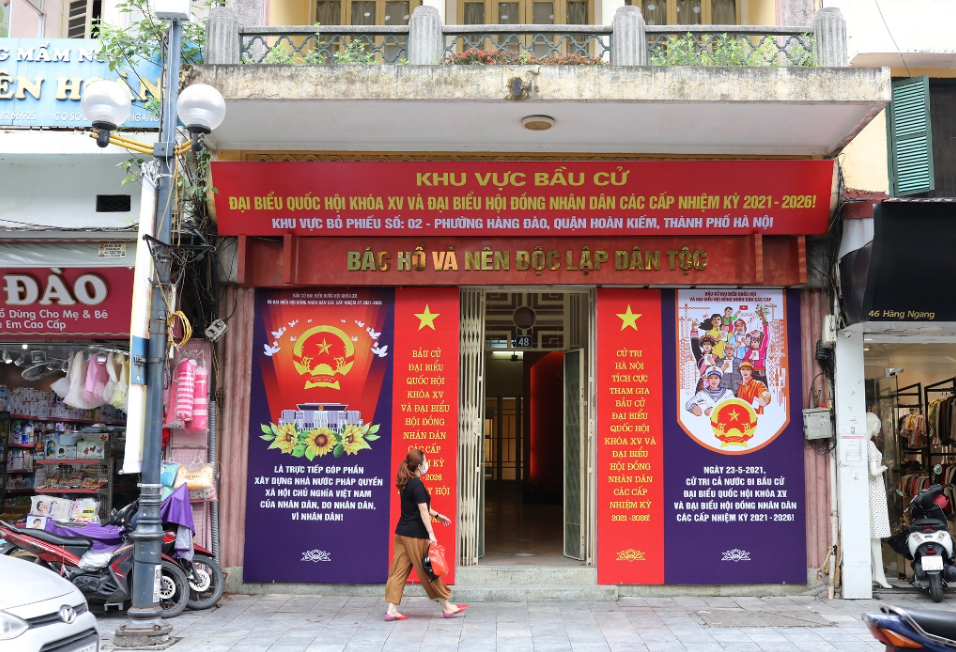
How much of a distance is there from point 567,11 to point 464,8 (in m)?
1.27

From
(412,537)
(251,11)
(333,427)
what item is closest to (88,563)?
(333,427)

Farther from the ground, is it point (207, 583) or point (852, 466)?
point (852, 466)

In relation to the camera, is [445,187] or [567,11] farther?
[567,11]

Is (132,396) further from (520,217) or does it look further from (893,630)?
(893,630)

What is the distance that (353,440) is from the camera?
9.32 m

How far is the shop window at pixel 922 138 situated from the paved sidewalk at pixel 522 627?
4486 millimetres

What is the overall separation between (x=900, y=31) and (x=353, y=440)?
24.9 ft

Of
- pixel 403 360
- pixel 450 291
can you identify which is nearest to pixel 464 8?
pixel 450 291

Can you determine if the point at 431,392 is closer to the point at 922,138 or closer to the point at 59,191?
the point at 59,191

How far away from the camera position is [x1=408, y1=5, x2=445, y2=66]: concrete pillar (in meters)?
8.69

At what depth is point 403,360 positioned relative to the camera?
30.9ft

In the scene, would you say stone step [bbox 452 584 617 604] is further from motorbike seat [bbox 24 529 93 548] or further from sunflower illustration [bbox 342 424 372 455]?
motorbike seat [bbox 24 529 93 548]

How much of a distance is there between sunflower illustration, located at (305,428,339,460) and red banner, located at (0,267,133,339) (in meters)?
2.37

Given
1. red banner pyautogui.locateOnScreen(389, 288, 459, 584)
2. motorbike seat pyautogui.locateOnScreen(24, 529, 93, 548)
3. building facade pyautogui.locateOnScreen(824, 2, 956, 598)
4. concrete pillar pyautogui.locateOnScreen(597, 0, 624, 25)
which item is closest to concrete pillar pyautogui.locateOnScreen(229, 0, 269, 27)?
red banner pyautogui.locateOnScreen(389, 288, 459, 584)
